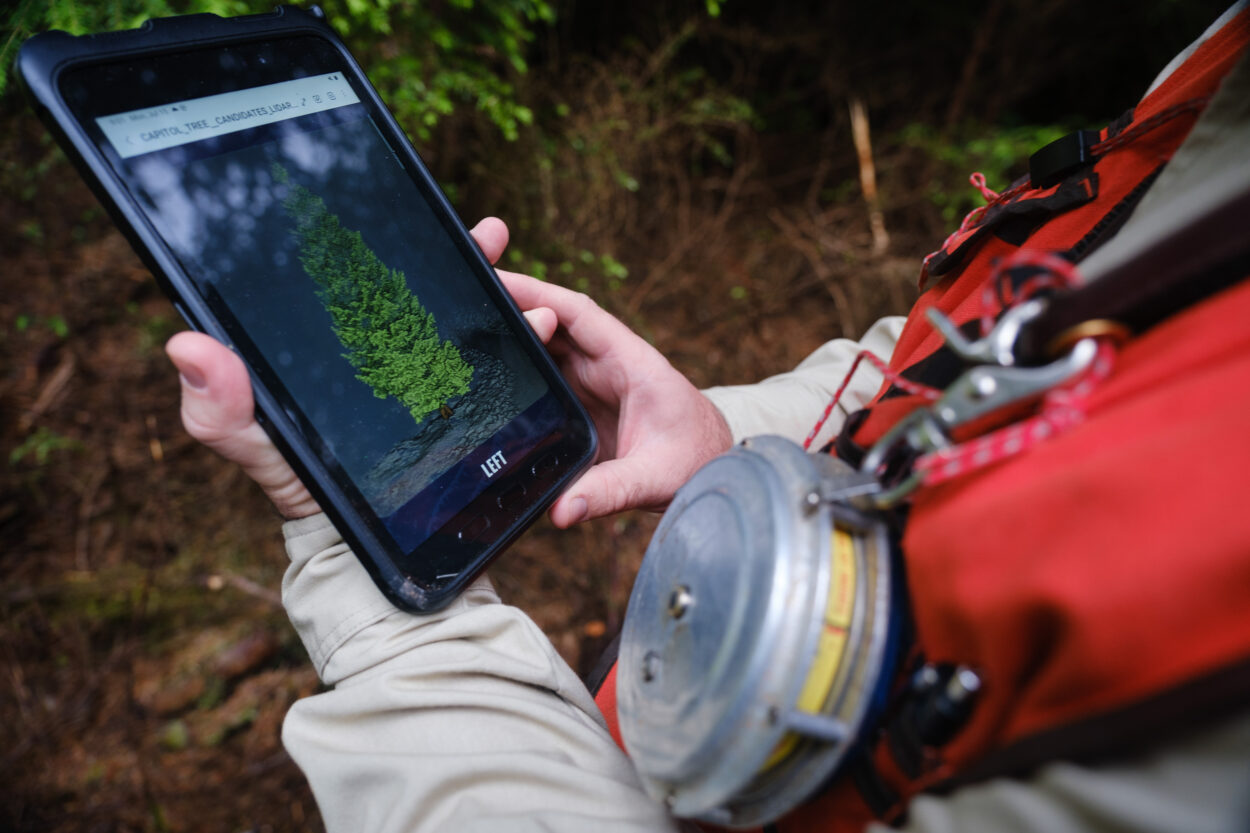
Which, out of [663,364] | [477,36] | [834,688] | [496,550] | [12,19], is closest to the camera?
[834,688]

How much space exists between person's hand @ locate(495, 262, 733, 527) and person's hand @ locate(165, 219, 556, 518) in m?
0.65

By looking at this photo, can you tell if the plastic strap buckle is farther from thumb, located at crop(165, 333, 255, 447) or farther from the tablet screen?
thumb, located at crop(165, 333, 255, 447)

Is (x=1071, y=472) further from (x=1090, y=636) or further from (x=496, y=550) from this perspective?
(x=496, y=550)

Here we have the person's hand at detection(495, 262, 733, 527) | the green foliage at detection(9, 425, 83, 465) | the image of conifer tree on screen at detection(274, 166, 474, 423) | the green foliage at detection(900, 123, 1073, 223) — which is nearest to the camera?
the image of conifer tree on screen at detection(274, 166, 474, 423)

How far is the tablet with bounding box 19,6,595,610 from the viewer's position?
0.99 meters

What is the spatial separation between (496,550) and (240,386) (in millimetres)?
526

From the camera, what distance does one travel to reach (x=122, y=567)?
2.84 m

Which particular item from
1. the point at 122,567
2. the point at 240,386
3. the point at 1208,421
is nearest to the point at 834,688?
the point at 1208,421

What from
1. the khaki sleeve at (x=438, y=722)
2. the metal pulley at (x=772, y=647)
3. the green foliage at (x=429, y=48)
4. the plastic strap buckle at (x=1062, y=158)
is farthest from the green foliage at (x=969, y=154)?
the khaki sleeve at (x=438, y=722)

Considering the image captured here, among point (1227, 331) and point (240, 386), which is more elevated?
point (240, 386)

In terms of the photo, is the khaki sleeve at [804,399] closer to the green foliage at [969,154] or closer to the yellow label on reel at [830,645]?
the yellow label on reel at [830,645]

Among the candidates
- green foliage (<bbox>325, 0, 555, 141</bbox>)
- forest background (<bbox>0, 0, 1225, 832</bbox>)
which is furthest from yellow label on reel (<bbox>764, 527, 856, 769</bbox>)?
green foliage (<bbox>325, 0, 555, 141</bbox>)

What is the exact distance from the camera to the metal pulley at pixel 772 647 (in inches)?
27.8

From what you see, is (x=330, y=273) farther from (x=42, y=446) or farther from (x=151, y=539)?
(x=42, y=446)
